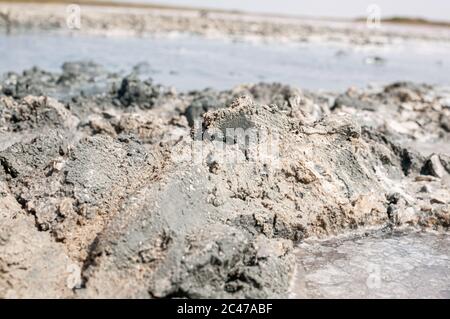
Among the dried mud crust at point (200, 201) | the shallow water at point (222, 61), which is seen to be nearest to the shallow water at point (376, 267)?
the dried mud crust at point (200, 201)

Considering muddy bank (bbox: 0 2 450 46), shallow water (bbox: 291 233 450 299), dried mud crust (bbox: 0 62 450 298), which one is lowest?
shallow water (bbox: 291 233 450 299)

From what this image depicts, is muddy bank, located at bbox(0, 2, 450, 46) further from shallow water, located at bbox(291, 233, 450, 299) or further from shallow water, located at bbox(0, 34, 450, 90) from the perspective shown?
shallow water, located at bbox(291, 233, 450, 299)

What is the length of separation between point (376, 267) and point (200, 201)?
240cm

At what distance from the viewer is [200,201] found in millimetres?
6984

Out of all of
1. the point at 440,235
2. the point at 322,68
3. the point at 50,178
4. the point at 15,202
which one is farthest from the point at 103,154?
the point at 322,68

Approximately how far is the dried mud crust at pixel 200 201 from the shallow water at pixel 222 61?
12.2 metres

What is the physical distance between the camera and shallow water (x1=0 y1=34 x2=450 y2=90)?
80.9 ft

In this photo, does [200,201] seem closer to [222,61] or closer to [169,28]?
[222,61]

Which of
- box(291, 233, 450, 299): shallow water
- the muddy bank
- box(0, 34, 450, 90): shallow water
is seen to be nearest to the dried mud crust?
box(291, 233, 450, 299): shallow water

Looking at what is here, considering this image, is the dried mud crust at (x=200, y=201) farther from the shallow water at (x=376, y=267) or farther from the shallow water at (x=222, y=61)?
the shallow water at (x=222, y=61)

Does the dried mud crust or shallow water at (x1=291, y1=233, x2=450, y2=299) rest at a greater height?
the dried mud crust

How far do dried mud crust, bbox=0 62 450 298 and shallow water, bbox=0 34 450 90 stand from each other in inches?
480

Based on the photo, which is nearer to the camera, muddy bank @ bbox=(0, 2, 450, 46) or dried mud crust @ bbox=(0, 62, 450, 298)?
dried mud crust @ bbox=(0, 62, 450, 298)

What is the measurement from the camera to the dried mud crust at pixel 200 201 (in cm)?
593
